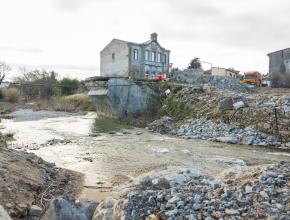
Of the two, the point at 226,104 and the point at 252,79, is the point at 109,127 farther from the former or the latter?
the point at 252,79

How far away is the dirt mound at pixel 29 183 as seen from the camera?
21.6ft

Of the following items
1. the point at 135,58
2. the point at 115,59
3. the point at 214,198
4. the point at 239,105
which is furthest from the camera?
the point at 115,59

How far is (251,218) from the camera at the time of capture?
468 centimetres

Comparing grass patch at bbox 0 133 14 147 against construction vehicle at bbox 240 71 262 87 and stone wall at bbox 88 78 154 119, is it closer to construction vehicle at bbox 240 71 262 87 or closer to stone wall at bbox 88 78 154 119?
stone wall at bbox 88 78 154 119

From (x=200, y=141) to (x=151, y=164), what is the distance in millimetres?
6888

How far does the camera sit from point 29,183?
7.93 m

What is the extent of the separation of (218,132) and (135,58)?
3129cm

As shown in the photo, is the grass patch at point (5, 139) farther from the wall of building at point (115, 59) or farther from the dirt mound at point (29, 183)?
the wall of building at point (115, 59)

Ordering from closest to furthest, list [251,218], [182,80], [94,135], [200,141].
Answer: [251,218] → [200,141] → [94,135] → [182,80]

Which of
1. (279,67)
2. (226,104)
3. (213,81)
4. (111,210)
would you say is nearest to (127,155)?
(111,210)

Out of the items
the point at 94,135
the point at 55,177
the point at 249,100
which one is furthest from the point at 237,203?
the point at 249,100

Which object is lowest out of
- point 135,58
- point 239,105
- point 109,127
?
point 109,127

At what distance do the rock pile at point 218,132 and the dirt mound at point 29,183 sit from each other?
10.6 metres

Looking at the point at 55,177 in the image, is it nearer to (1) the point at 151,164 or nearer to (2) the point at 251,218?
(1) the point at 151,164
